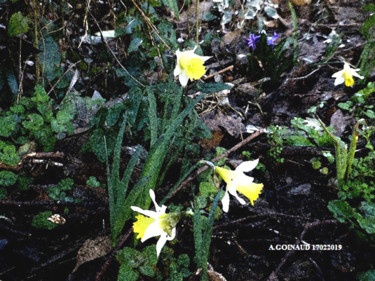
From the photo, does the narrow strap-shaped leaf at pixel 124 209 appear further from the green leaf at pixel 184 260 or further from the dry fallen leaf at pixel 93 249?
the green leaf at pixel 184 260

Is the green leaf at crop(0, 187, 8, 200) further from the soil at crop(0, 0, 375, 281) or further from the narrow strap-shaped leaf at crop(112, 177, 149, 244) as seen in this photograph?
the narrow strap-shaped leaf at crop(112, 177, 149, 244)

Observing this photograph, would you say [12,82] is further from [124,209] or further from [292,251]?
[292,251]

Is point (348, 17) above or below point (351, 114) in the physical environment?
above

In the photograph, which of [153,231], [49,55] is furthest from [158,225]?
[49,55]

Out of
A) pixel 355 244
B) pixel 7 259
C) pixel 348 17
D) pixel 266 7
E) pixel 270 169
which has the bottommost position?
pixel 355 244

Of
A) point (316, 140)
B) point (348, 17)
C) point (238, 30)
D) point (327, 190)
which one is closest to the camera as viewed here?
point (327, 190)

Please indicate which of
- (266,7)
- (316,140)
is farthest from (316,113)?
(266,7)

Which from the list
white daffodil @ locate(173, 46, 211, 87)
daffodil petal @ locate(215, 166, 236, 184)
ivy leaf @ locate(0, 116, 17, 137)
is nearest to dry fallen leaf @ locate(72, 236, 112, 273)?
daffodil petal @ locate(215, 166, 236, 184)

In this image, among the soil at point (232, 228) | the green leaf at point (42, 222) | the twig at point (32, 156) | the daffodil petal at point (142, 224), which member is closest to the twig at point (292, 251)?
the soil at point (232, 228)

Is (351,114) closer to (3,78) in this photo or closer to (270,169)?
(270,169)
